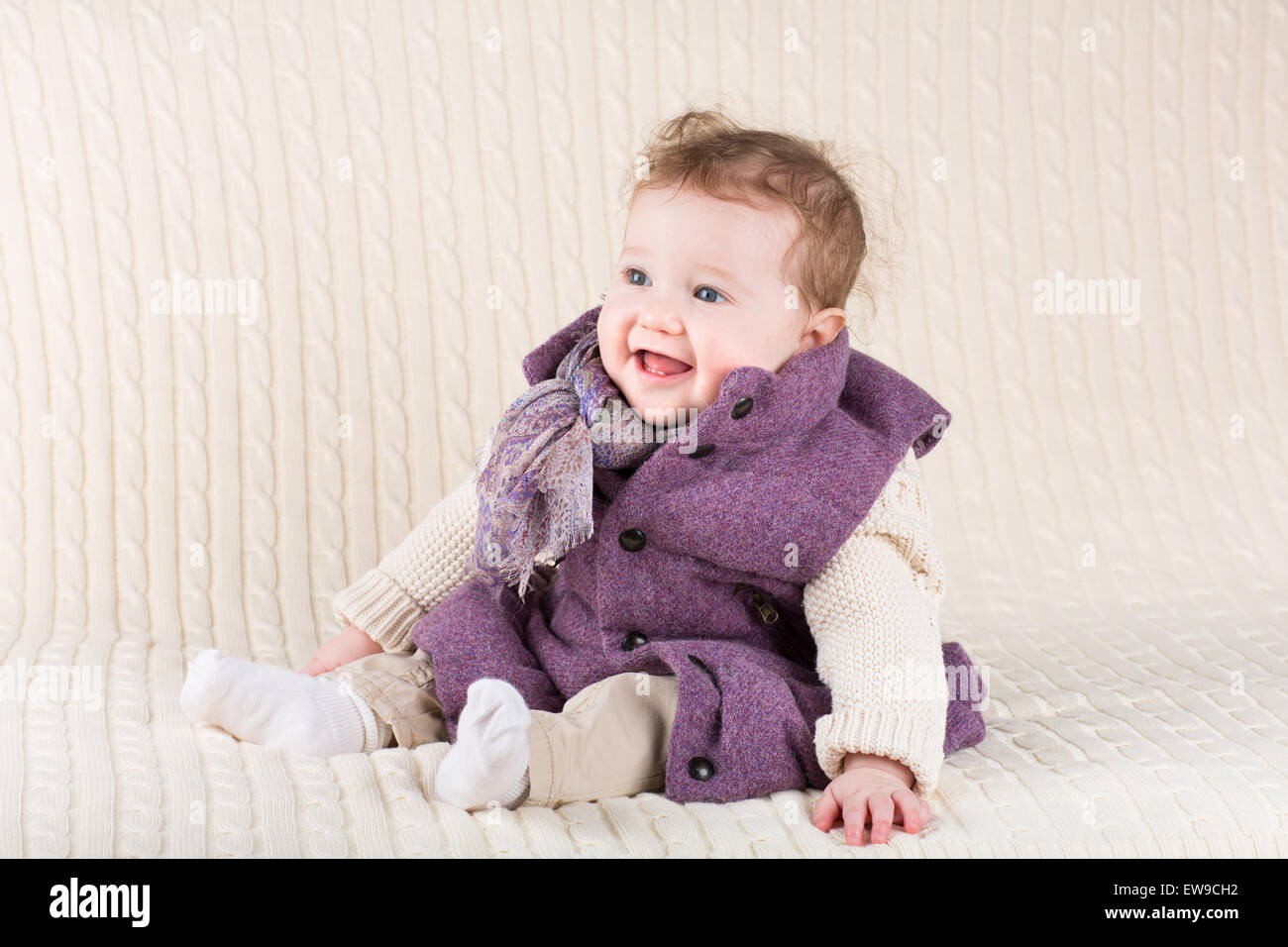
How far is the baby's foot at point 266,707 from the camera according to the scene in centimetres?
117

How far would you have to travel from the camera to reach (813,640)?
131 cm

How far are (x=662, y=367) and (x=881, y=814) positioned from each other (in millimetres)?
434

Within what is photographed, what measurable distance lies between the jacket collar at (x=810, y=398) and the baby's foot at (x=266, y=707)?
363mm

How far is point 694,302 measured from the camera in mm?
1242

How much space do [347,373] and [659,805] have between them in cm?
91

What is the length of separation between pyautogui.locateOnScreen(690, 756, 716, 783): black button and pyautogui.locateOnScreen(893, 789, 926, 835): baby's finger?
15 centimetres

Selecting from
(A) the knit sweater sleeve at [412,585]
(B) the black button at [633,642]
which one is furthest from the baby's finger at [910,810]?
(A) the knit sweater sleeve at [412,585]

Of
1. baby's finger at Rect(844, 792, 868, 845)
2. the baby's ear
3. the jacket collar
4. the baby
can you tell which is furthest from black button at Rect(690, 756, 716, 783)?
the baby's ear

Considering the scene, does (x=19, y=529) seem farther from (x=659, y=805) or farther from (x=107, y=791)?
(x=659, y=805)

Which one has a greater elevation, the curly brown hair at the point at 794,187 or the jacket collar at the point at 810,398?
the curly brown hair at the point at 794,187

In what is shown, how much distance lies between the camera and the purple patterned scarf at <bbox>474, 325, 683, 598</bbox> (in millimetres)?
1210

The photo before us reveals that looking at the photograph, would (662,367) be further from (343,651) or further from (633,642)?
(343,651)

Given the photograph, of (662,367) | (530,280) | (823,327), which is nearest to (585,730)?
(662,367)

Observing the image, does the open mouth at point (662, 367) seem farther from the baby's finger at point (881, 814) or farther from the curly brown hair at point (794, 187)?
the baby's finger at point (881, 814)
